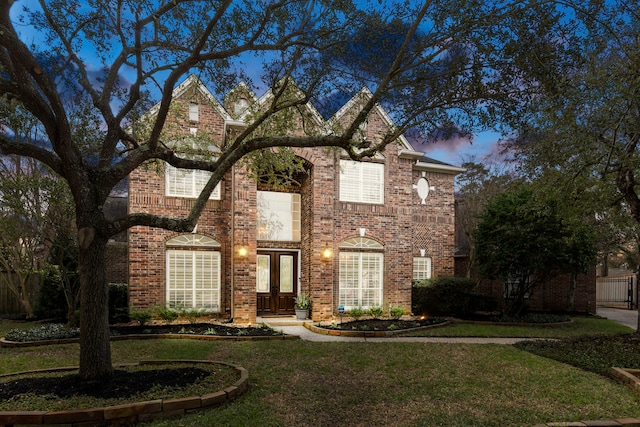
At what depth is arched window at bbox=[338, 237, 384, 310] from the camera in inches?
579

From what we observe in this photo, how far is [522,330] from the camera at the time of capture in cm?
1272

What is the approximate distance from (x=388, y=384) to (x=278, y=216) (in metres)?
9.37

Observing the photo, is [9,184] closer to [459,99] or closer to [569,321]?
[459,99]

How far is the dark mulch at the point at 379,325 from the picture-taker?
12.1 meters

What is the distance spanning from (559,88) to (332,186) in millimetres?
8244

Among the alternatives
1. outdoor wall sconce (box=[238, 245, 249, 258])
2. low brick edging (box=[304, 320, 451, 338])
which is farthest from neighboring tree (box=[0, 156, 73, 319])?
low brick edging (box=[304, 320, 451, 338])

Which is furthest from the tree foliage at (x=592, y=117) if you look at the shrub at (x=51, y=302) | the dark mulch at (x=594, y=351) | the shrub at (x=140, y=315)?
the shrub at (x=51, y=302)

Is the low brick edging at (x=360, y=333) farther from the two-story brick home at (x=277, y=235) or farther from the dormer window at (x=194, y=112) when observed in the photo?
the dormer window at (x=194, y=112)

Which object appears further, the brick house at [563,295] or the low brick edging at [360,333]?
the brick house at [563,295]

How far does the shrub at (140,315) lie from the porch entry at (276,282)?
3.71 m

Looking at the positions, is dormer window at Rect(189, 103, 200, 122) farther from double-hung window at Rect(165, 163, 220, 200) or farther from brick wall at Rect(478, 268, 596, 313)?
brick wall at Rect(478, 268, 596, 313)

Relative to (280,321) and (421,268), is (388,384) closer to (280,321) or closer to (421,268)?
(280,321)

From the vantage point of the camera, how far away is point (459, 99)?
21.4ft

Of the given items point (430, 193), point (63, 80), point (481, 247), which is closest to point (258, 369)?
point (63, 80)
